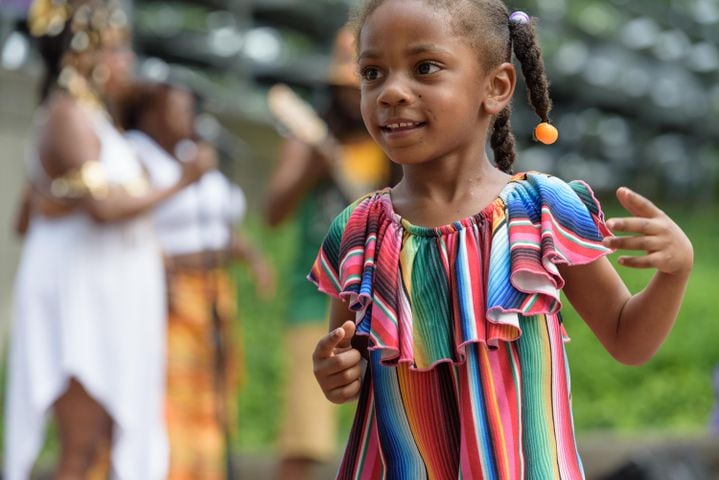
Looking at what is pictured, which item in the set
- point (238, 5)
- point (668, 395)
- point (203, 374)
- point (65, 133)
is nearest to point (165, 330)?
point (203, 374)

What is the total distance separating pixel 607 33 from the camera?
19.8m

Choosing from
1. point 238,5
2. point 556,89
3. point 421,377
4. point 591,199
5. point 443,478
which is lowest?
point 443,478

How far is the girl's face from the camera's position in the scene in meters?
2.15

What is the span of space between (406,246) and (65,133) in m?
2.47

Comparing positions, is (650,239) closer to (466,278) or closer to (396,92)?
(466,278)

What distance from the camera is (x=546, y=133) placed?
2.30m

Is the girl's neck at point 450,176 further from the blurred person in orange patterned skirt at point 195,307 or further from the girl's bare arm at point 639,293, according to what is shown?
the blurred person in orange patterned skirt at point 195,307

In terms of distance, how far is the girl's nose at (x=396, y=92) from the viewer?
213cm

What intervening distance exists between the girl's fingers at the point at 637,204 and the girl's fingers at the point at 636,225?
15mm

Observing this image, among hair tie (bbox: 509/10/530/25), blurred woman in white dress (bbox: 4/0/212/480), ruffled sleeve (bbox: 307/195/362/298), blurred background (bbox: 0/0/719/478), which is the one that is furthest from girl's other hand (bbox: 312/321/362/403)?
blurred woman in white dress (bbox: 4/0/212/480)

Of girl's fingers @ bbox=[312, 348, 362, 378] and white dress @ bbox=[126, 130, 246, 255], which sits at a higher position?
white dress @ bbox=[126, 130, 246, 255]

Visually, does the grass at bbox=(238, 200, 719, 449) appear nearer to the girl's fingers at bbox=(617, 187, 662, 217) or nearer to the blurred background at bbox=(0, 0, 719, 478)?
the blurred background at bbox=(0, 0, 719, 478)

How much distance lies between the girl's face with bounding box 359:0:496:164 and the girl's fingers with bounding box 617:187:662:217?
0.29m

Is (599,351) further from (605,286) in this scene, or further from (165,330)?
(605,286)
